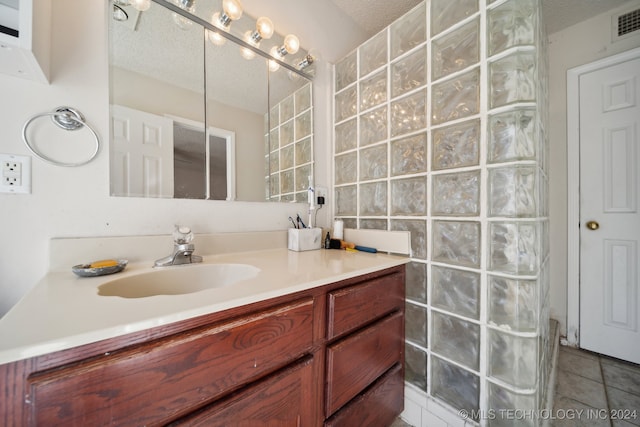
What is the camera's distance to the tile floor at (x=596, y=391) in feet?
3.56

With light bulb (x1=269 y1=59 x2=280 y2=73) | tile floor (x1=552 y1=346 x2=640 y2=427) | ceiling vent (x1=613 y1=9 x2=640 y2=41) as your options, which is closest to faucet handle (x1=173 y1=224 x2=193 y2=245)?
light bulb (x1=269 y1=59 x2=280 y2=73)

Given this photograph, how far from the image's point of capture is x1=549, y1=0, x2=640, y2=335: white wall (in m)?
1.66

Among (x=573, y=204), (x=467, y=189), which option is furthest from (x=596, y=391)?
(x=467, y=189)

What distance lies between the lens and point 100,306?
1.54 ft

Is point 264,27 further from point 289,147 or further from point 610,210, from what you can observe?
point 610,210

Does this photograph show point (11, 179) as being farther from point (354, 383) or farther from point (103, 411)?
point (354, 383)

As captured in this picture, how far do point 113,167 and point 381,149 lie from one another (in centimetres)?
117

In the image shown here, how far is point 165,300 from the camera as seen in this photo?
501 millimetres

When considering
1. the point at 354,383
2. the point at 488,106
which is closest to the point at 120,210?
the point at 354,383

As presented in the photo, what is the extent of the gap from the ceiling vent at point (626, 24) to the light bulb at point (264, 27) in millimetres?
2260

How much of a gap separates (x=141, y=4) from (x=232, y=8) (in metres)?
0.35

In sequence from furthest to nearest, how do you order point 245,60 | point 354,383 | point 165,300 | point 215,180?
point 245,60, point 215,180, point 354,383, point 165,300

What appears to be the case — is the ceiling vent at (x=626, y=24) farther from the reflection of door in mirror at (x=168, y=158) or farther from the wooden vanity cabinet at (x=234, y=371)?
the reflection of door in mirror at (x=168, y=158)

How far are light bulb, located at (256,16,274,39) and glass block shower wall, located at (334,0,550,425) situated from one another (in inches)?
22.3
